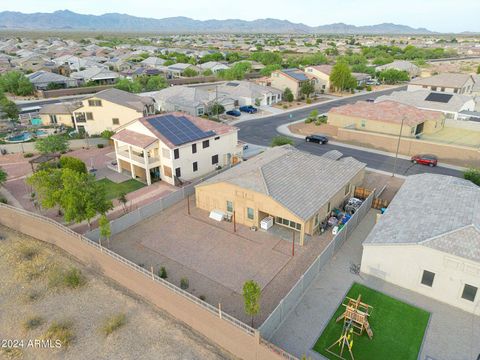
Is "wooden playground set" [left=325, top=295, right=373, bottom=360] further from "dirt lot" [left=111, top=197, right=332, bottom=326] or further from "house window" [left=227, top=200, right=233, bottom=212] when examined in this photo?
"house window" [left=227, top=200, right=233, bottom=212]

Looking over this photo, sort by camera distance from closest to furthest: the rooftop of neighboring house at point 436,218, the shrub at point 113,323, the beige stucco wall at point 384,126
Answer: the shrub at point 113,323, the rooftop of neighboring house at point 436,218, the beige stucco wall at point 384,126

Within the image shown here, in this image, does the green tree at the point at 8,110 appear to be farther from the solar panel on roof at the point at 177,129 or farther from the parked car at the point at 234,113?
the parked car at the point at 234,113

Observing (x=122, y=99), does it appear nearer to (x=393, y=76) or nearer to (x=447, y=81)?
(x=447, y=81)

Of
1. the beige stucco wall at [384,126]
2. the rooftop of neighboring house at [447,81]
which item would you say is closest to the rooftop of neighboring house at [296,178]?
the beige stucco wall at [384,126]

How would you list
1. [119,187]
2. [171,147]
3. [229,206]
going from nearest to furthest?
[229,206] → [171,147] → [119,187]

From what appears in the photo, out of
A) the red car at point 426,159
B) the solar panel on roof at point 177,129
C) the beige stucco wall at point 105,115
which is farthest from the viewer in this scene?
the beige stucco wall at point 105,115

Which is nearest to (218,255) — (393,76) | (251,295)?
(251,295)
